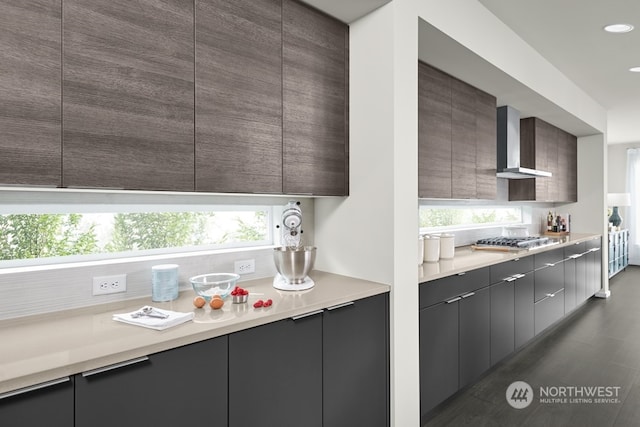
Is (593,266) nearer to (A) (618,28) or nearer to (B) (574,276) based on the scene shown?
(B) (574,276)

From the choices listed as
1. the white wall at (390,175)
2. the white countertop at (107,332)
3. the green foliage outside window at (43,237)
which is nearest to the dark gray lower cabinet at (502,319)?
the white wall at (390,175)

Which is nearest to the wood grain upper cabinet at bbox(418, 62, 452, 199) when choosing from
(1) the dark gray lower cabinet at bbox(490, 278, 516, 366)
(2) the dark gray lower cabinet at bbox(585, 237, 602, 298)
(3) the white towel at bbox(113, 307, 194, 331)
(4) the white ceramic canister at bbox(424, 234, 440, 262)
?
(4) the white ceramic canister at bbox(424, 234, 440, 262)

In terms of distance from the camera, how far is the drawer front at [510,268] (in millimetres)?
2957

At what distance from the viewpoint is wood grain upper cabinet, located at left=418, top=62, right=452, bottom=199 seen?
9.15 feet

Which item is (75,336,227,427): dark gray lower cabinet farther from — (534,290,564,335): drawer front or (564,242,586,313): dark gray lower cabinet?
(564,242,586,313): dark gray lower cabinet

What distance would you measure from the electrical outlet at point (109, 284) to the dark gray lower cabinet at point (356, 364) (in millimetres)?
907

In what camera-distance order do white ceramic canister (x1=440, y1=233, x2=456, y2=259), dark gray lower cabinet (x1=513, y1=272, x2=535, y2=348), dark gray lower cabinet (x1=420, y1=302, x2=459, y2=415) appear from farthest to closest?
dark gray lower cabinet (x1=513, y1=272, x2=535, y2=348)
white ceramic canister (x1=440, y1=233, x2=456, y2=259)
dark gray lower cabinet (x1=420, y1=302, x2=459, y2=415)

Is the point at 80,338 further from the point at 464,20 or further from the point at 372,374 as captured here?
the point at 464,20

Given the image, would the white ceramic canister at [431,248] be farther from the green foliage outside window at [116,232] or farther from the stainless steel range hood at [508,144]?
the stainless steel range hood at [508,144]

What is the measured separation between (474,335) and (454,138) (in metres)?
1.46

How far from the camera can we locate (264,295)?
1.91 meters

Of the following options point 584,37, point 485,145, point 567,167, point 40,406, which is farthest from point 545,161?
point 40,406

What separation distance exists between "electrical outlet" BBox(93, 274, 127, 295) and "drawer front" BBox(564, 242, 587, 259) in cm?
431

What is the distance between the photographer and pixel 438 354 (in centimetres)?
241
